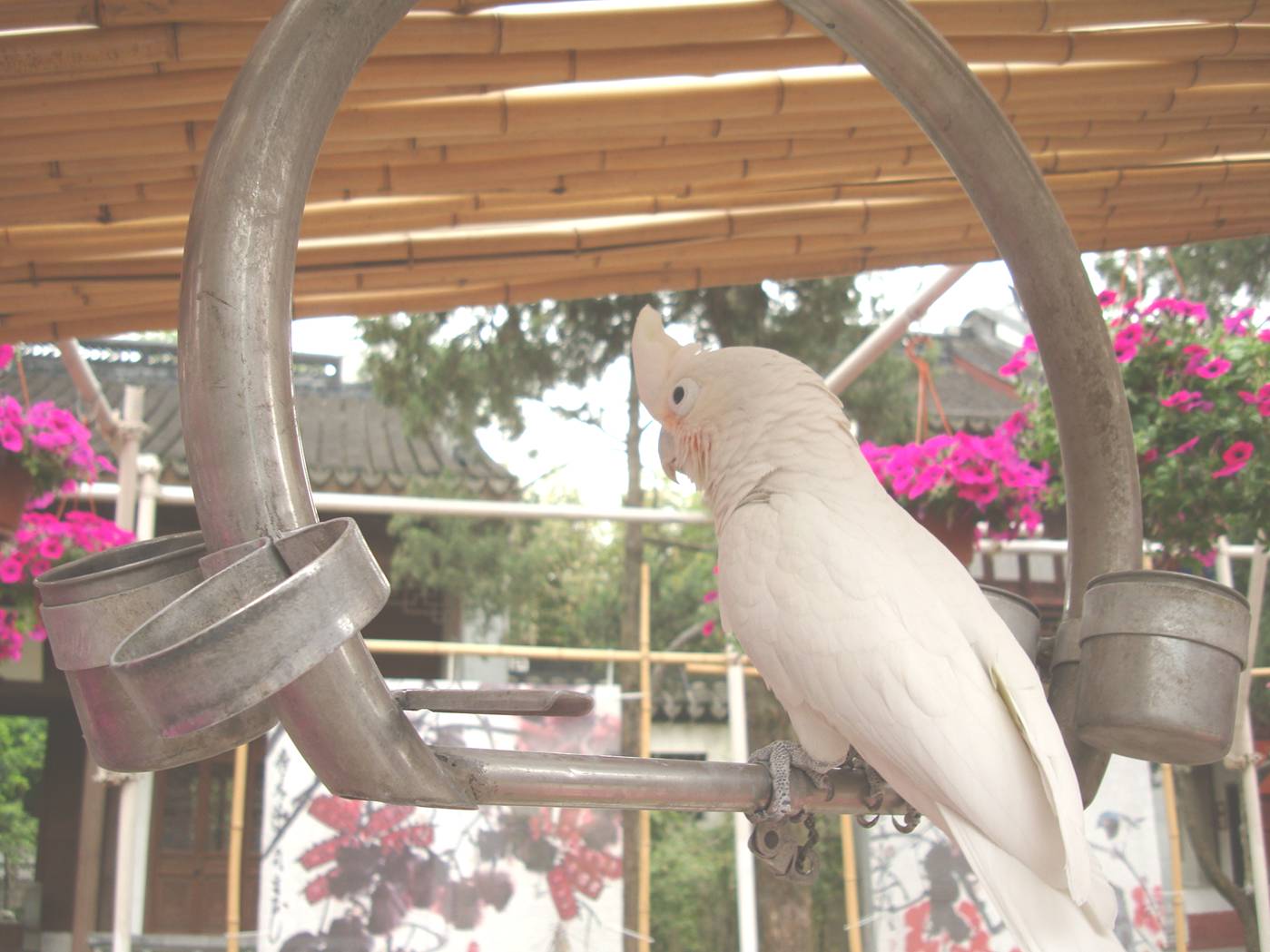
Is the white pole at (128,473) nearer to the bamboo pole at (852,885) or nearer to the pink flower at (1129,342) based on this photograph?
the bamboo pole at (852,885)

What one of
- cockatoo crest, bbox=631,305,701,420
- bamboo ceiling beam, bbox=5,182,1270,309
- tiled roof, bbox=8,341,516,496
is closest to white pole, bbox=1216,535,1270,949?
bamboo ceiling beam, bbox=5,182,1270,309

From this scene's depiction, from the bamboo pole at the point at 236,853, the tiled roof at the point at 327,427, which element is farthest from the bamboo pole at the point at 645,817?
the tiled roof at the point at 327,427

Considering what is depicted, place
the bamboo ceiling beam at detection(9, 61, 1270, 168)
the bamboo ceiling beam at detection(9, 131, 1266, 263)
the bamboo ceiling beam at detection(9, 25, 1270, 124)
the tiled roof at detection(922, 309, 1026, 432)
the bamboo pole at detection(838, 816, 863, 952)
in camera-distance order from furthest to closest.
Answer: the tiled roof at detection(922, 309, 1026, 432), the bamboo pole at detection(838, 816, 863, 952), the bamboo ceiling beam at detection(9, 131, 1266, 263), the bamboo ceiling beam at detection(9, 61, 1270, 168), the bamboo ceiling beam at detection(9, 25, 1270, 124)

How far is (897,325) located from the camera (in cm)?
203

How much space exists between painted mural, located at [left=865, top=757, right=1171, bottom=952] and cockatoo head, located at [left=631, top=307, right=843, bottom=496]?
1770 mm

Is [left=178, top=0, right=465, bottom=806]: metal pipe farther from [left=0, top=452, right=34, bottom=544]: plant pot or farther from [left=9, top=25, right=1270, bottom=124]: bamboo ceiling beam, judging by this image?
[left=0, top=452, right=34, bottom=544]: plant pot

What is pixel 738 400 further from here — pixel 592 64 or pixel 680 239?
pixel 680 239

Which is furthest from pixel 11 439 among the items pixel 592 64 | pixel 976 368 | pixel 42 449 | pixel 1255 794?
pixel 976 368

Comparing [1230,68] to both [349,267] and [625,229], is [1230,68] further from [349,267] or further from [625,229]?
[349,267]

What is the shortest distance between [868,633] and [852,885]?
191 cm

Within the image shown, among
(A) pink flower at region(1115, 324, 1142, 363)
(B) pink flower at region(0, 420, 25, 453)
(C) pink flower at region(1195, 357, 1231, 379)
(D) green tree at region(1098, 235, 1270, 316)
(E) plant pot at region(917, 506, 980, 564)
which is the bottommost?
(E) plant pot at region(917, 506, 980, 564)

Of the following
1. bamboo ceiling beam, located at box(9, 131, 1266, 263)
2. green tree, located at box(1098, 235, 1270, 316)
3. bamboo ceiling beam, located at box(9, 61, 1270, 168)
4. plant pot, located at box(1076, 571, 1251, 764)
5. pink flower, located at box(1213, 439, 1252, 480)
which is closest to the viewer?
plant pot, located at box(1076, 571, 1251, 764)

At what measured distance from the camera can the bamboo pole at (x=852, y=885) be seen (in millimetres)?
2451

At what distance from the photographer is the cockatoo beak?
1.06 meters
